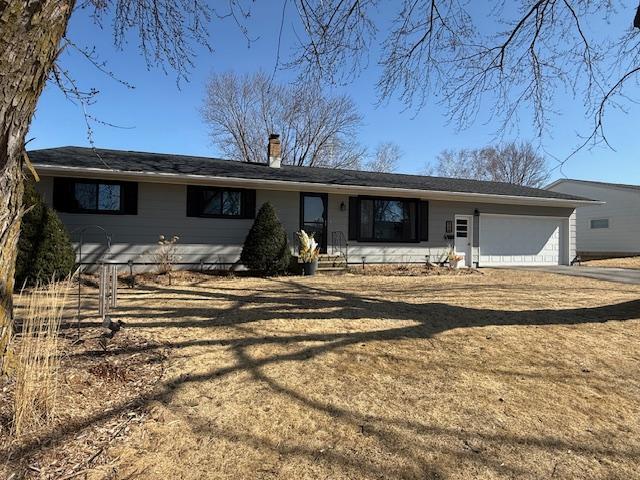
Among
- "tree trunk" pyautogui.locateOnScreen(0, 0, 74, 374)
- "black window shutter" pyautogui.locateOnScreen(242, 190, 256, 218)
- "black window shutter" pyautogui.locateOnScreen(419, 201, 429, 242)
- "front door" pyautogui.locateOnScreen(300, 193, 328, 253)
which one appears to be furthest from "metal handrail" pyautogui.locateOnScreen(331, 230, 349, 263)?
"tree trunk" pyautogui.locateOnScreen(0, 0, 74, 374)

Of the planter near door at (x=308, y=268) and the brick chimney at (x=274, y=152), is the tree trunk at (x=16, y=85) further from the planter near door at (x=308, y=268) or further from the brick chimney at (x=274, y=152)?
the brick chimney at (x=274, y=152)

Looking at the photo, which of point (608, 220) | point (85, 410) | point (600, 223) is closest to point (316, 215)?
point (85, 410)

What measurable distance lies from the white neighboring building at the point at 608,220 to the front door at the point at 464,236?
885 cm

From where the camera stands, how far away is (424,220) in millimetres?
13422

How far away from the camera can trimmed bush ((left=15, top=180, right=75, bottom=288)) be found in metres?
7.55

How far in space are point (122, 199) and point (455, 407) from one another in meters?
10.0

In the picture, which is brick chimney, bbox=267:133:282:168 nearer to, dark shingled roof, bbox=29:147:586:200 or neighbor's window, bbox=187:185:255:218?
dark shingled roof, bbox=29:147:586:200

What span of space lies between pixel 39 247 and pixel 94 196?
306 cm

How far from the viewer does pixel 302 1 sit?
5.31m

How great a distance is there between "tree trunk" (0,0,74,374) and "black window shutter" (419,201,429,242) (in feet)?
38.9

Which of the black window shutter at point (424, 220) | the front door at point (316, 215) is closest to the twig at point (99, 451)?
the front door at point (316, 215)

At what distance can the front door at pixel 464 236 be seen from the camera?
14.0 metres

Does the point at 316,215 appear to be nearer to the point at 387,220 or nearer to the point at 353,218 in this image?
the point at 353,218

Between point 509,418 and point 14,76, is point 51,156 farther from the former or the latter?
point 509,418
